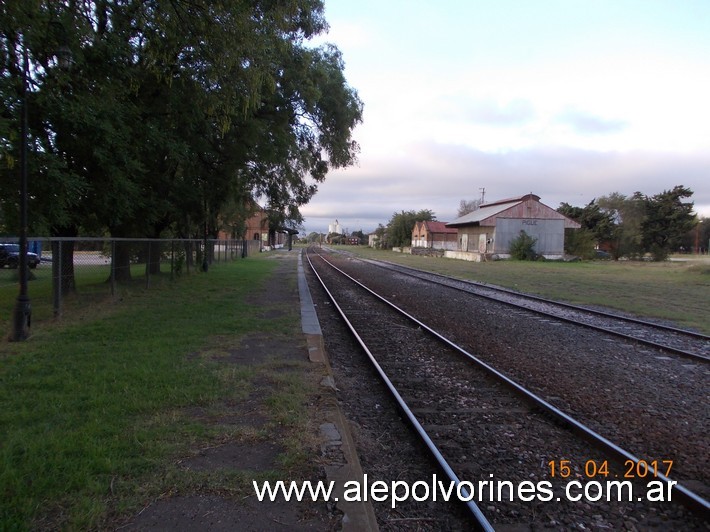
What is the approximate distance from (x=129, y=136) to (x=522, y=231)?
4583 centimetres

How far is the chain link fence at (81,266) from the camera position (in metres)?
10.5

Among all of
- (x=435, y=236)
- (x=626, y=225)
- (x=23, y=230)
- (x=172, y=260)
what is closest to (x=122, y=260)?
(x=172, y=260)

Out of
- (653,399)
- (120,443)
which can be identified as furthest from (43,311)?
(653,399)

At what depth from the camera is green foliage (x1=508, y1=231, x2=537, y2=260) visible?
164ft

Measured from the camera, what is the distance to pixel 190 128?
13781mm

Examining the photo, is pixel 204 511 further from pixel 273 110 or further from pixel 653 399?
pixel 273 110

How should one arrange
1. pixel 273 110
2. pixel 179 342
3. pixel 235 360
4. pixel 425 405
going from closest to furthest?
pixel 425 405 < pixel 235 360 < pixel 179 342 < pixel 273 110

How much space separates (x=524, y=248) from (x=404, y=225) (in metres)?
49.3

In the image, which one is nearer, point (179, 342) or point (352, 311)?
point (179, 342)

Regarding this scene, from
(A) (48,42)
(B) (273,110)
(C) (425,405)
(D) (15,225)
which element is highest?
(B) (273,110)

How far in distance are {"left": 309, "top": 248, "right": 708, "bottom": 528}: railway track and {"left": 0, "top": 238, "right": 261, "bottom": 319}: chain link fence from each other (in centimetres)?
720

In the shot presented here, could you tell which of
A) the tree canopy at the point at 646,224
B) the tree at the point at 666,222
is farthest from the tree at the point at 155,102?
the tree at the point at 666,222

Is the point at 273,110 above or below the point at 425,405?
above

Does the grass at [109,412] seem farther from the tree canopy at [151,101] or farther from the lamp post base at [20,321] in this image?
the tree canopy at [151,101]
